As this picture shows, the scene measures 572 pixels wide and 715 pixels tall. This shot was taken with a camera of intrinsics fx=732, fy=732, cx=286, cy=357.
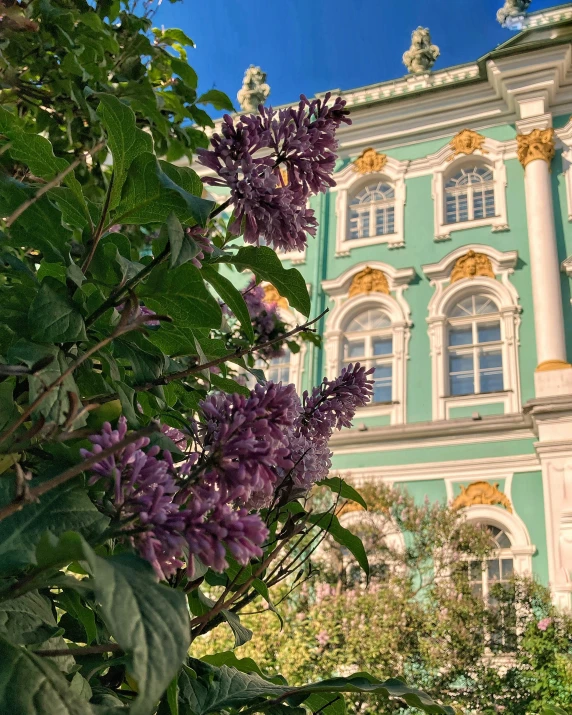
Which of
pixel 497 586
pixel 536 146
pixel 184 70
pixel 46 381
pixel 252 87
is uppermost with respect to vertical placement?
pixel 252 87

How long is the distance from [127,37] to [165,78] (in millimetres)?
439

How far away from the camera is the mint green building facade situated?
10.8 meters

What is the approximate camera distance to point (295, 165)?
3.45 feet

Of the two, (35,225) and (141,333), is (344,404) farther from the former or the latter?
(35,225)

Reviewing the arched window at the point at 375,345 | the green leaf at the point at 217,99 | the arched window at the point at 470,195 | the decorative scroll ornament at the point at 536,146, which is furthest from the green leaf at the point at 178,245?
the decorative scroll ornament at the point at 536,146

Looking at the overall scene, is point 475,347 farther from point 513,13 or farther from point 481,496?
point 513,13

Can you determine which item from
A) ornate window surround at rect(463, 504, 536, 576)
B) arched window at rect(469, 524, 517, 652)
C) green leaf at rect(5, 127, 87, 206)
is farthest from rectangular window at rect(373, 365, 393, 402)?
green leaf at rect(5, 127, 87, 206)

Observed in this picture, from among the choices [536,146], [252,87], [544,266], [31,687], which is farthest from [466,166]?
[31,687]

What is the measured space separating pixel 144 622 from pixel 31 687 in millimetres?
207

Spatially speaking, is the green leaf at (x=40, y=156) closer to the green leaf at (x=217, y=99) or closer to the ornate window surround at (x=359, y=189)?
the green leaf at (x=217, y=99)

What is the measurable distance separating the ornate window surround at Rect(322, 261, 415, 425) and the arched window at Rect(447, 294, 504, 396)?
2.59 ft

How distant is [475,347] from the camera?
12.0m

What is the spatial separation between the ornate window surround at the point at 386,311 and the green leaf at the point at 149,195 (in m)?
11.1

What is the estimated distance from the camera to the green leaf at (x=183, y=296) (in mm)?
905
